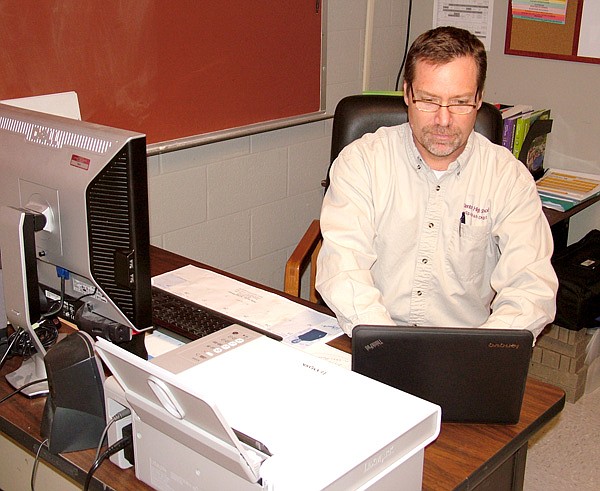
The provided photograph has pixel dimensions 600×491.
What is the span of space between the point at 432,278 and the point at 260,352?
0.78 meters

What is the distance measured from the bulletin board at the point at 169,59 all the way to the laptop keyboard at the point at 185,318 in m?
0.84

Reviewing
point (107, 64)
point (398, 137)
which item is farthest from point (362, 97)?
point (107, 64)

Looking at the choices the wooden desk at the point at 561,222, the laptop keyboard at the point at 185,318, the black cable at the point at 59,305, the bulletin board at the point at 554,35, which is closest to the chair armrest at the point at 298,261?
the laptop keyboard at the point at 185,318

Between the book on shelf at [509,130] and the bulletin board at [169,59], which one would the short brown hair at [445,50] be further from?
the book on shelf at [509,130]

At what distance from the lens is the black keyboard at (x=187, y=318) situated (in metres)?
1.74

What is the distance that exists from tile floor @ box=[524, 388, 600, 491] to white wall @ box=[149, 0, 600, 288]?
775 mm

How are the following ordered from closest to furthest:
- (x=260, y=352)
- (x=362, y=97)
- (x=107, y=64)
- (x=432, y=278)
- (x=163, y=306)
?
(x=260, y=352) → (x=163, y=306) → (x=432, y=278) → (x=362, y=97) → (x=107, y=64)

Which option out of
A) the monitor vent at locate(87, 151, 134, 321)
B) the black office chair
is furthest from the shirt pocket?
the monitor vent at locate(87, 151, 134, 321)

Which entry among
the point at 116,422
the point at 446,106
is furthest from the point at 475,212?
the point at 116,422

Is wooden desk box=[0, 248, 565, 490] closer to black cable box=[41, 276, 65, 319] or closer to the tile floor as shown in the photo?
black cable box=[41, 276, 65, 319]

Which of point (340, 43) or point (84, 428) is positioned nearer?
point (84, 428)

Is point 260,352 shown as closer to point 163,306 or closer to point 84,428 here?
point 84,428

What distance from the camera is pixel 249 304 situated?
1896 millimetres

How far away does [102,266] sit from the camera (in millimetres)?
1482
